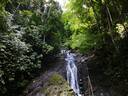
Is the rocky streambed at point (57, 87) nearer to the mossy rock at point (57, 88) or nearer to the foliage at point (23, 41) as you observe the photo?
the mossy rock at point (57, 88)

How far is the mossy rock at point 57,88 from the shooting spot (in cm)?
1091

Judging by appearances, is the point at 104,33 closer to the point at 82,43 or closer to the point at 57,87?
the point at 82,43

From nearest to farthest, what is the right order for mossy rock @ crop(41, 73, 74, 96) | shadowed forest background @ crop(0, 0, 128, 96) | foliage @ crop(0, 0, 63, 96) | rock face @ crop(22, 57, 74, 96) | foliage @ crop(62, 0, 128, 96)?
mossy rock @ crop(41, 73, 74, 96) → rock face @ crop(22, 57, 74, 96) → foliage @ crop(0, 0, 63, 96) → shadowed forest background @ crop(0, 0, 128, 96) → foliage @ crop(62, 0, 128, 96)

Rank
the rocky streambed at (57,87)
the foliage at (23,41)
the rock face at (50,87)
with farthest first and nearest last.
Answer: the foliage at (23,41), the rocky streambed at (57,87), the rock face at (50,87)

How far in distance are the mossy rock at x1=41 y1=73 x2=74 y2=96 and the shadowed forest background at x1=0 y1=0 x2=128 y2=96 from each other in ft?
6.42

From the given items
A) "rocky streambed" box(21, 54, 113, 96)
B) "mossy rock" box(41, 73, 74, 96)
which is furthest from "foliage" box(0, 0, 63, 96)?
"mossy rock" box(41, 73, 74, 96)

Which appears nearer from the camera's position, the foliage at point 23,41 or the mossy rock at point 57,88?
the mossy rock at point 57,88

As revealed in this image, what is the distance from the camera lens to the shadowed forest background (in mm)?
12422

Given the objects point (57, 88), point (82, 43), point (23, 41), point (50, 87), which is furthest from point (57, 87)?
point (23, 41)

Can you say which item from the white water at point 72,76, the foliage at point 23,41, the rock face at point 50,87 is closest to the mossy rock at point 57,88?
the rock face at point 50,87

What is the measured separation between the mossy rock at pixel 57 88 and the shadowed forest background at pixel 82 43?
1956mm

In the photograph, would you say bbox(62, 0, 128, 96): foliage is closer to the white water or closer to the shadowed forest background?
the shadowed forest background

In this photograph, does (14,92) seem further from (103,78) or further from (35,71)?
(103,78)

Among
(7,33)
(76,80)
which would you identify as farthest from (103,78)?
(7,33)
